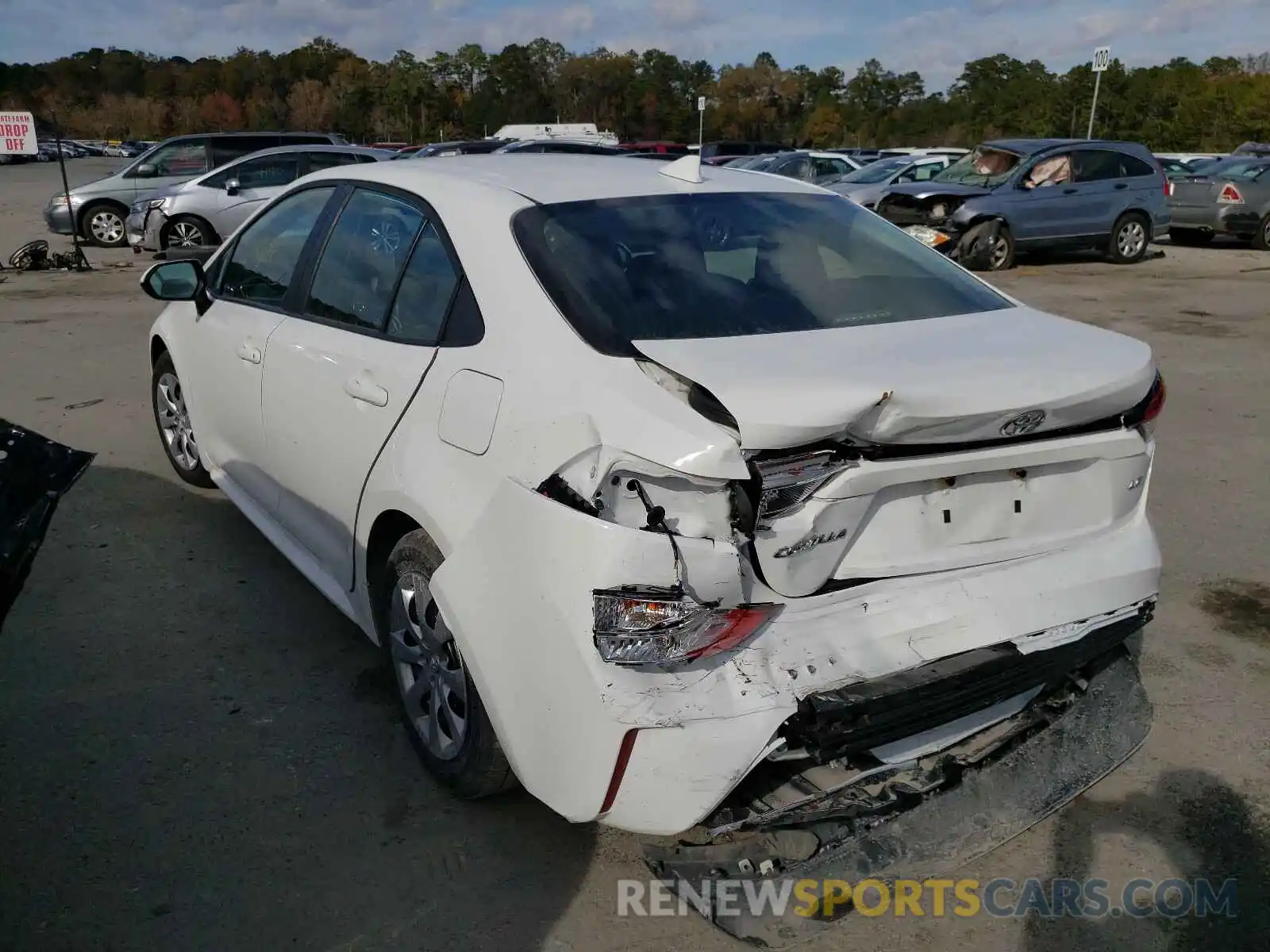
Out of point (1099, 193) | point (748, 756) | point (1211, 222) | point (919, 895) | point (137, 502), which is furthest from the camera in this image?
point (1211, 222)

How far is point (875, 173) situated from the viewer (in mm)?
17578

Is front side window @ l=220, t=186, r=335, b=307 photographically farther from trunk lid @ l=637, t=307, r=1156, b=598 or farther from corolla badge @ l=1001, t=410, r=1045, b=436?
corolla badge @ l=1001, t=410, r=1045, b=436

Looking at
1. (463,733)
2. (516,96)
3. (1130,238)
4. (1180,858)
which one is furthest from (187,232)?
(516,96)

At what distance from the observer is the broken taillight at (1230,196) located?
1697cm

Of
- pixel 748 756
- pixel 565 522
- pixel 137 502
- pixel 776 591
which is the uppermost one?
pixel 565 522

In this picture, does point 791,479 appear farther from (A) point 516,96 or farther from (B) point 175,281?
(A) point 516,96

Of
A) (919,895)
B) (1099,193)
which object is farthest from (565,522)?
(1099,193)

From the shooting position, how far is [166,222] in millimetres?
14070

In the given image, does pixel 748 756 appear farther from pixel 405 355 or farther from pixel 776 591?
pixel 405 355

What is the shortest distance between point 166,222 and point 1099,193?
12.9 metres

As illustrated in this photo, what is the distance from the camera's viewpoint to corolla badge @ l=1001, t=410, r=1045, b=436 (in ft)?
7.88

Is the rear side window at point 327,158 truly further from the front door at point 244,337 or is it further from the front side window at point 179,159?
the front door at point 244,337

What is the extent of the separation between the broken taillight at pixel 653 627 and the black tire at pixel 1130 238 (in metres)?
15.4

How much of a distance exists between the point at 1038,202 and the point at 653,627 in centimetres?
1436
